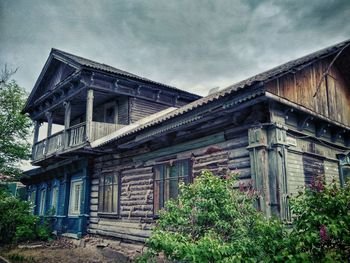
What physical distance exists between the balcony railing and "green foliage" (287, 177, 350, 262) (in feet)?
32.1

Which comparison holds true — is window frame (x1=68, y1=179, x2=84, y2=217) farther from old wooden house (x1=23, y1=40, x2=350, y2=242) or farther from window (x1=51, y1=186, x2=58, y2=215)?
window (x1=51, y1=186, x2=58, y2=215)

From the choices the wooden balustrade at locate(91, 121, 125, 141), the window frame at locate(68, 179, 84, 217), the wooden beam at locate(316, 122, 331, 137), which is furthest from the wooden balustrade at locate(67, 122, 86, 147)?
the wooden beam at locate(316, 122, 331, 137)

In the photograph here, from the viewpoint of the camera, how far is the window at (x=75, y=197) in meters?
14.6

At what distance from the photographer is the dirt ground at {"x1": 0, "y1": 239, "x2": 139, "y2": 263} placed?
9.66m

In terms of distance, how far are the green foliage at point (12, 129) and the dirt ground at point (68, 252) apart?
25.7 feet

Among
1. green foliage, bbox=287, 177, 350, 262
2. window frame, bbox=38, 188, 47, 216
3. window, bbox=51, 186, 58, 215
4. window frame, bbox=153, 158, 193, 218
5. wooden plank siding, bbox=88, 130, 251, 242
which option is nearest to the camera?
green foliage, bbox=287, 177, 350, 262

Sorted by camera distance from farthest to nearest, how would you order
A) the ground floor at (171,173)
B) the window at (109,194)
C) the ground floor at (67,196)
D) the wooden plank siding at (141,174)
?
the ground floor at (67,196)
the window at (109,194)
the wooden plank siding at (141,174)
the ground floor at (171,173)

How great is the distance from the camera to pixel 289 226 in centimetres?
622

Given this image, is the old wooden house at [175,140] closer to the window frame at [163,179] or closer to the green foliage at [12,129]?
the window frame at [163,179]

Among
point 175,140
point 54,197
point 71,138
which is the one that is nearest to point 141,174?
point 175,140

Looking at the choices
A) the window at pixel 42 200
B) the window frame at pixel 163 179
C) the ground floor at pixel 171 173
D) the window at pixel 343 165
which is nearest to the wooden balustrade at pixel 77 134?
the ground floor at pixel 171 173

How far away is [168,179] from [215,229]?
178 inches

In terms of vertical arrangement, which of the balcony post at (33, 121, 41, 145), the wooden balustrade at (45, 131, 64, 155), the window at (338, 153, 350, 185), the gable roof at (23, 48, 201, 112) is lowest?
the window at (338, 153, 350, 185)

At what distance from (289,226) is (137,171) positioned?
5.89 meters
